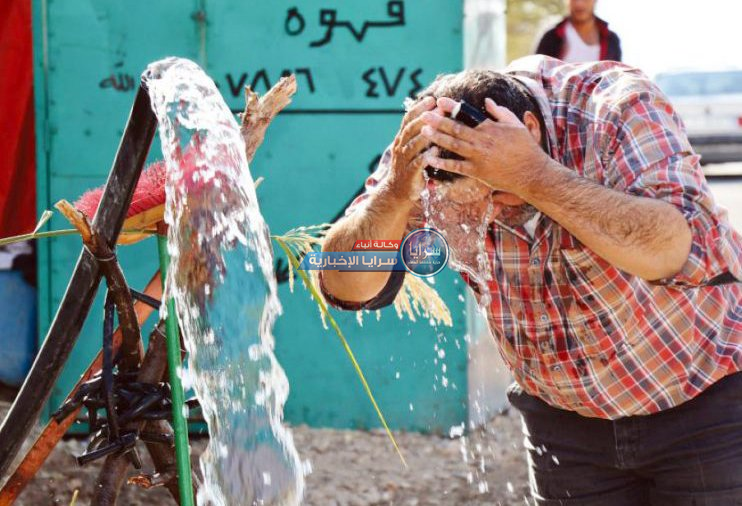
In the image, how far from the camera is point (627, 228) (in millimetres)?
1694

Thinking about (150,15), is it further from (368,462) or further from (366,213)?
(366,213)

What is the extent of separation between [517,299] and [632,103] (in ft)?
1.53

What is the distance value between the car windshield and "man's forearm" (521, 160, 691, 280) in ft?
41.0

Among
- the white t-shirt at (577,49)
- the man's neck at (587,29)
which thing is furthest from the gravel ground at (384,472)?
the man's neck at (587,29)

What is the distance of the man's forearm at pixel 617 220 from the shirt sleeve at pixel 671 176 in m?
0.03

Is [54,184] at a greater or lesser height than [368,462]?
greater

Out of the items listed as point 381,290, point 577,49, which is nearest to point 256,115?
point 381,290

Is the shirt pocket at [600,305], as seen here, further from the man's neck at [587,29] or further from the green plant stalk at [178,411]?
the man's neck at [587,29]

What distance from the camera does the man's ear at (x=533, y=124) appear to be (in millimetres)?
1847

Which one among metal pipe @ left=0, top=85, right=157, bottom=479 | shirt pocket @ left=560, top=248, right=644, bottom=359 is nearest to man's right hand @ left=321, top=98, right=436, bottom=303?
shirt pocket @ left=560, top=248, right=644, bottom=359

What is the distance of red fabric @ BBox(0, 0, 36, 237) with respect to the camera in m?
4.32

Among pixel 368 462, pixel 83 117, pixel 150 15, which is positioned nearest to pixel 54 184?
pixel 83 117

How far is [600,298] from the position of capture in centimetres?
200

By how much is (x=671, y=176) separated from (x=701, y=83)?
42.1 ft
